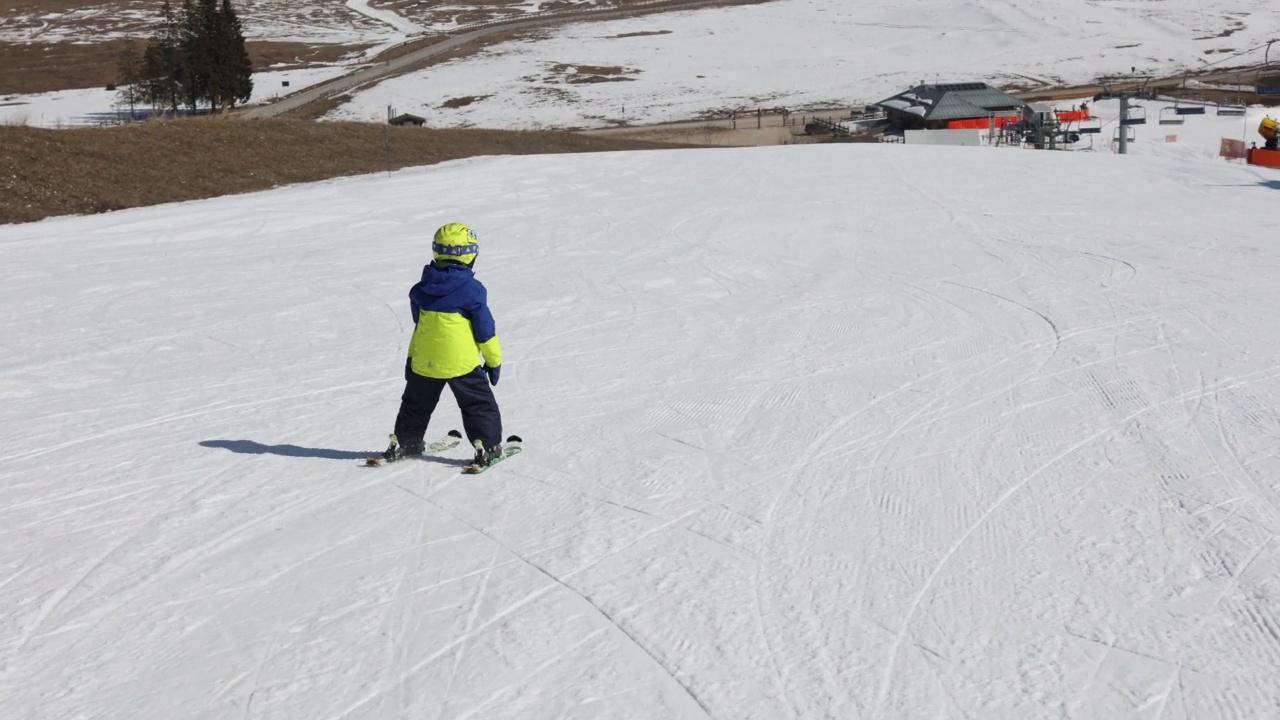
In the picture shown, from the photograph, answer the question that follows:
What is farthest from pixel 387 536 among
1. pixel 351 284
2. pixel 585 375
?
pixel 351 284

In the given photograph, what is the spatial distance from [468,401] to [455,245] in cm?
91

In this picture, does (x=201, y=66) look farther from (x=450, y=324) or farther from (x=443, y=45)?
(x=450, y=324)

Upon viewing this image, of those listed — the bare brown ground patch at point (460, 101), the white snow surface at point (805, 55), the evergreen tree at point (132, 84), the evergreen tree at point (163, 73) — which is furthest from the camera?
the white snow surface at point (805, 55)

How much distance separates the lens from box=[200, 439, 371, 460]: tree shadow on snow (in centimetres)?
705

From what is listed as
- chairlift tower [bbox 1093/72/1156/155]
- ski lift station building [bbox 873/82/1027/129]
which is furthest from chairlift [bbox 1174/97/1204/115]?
ski lift station building [bbox 873/82/1027/129]

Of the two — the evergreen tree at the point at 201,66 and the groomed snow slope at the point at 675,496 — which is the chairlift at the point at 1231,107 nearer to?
the groomed snow slope at the point at 675,496

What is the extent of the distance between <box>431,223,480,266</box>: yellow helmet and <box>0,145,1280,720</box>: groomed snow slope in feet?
4.13

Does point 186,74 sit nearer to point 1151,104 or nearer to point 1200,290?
point 1151,104

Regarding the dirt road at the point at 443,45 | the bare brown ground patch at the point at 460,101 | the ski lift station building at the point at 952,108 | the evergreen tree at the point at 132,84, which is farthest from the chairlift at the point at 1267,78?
the evergreen tree at the point at 132,84

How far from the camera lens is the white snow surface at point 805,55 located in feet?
230

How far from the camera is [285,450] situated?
23.6 feet

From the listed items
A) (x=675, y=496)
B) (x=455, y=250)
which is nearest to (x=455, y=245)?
(x=455, y=250)

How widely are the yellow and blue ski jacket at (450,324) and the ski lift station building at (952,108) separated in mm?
52306

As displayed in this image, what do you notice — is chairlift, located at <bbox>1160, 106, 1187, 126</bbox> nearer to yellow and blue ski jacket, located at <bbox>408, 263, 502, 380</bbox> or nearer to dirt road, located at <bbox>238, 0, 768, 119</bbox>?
dirt road, located at <bbox>238, 0, 768, 119</bbox>
